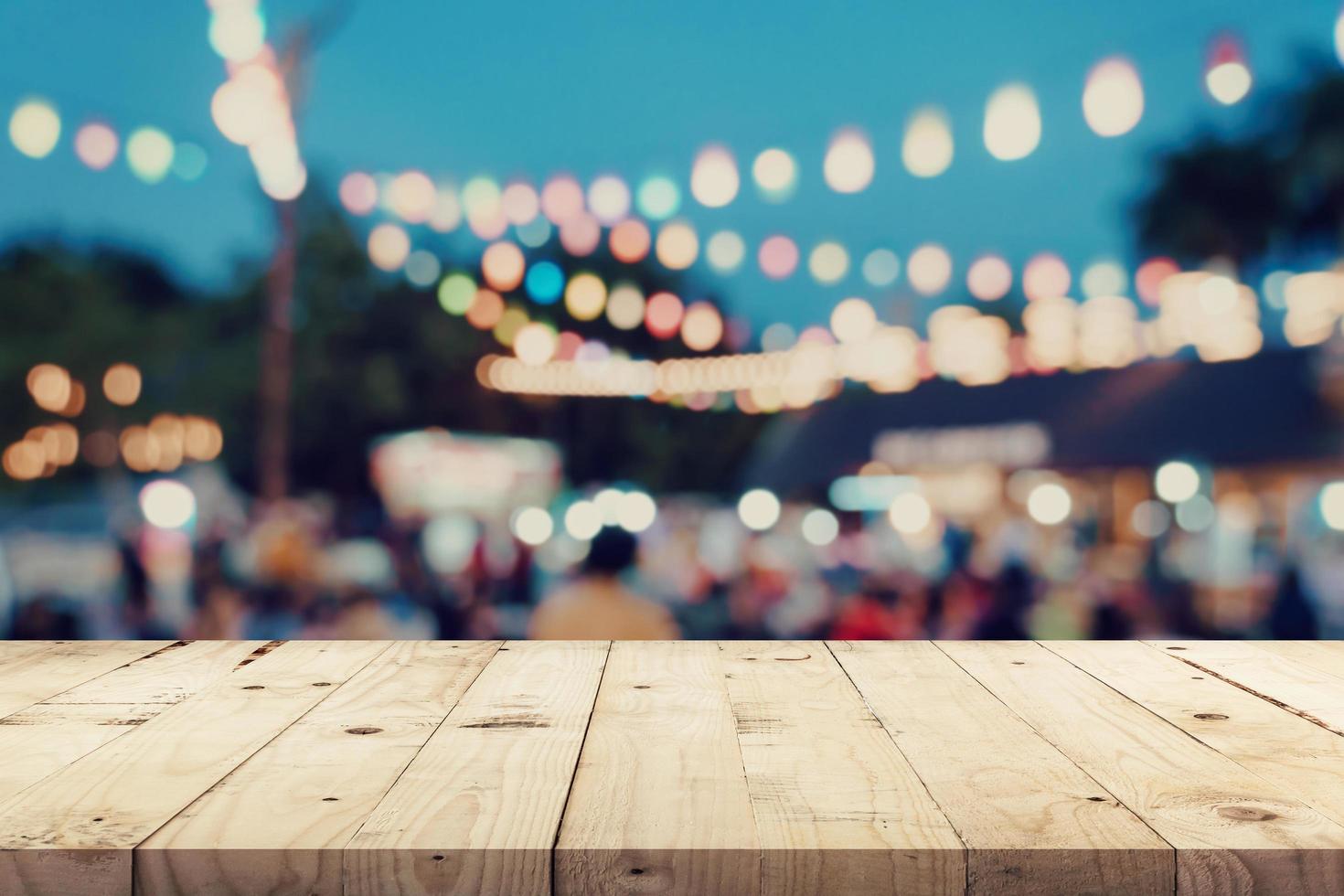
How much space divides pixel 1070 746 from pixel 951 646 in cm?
66

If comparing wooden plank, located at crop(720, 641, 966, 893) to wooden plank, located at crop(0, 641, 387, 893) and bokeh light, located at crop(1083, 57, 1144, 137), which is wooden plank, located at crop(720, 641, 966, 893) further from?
bokeh light, located at crop(1083, 57, 1144, 137)

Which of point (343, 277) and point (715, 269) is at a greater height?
point (343, 277)

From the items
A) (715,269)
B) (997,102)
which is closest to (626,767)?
(997,102)

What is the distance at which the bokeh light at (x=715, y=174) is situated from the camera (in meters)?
6.78

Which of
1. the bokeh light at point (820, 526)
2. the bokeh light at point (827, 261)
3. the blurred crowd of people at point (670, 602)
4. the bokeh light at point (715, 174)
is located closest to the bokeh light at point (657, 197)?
the bokeh light at point (715, 174)

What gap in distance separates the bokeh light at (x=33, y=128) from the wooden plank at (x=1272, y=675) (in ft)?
20.6

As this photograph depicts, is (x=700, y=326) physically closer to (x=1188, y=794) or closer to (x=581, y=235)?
(x=581, y=235)

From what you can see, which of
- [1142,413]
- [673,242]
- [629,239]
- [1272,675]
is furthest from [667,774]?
[1142,413]

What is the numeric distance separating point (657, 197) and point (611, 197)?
43 centimetres

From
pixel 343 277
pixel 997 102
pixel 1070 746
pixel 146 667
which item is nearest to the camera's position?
pixel 1070 746

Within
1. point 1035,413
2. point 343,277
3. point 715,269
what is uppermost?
point 343,277

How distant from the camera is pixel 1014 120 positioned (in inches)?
218

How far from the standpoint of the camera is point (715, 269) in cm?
953

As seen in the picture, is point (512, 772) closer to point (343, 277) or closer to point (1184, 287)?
point (1184, 287)
